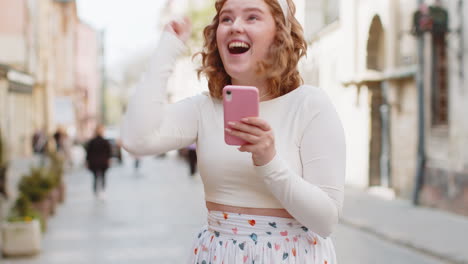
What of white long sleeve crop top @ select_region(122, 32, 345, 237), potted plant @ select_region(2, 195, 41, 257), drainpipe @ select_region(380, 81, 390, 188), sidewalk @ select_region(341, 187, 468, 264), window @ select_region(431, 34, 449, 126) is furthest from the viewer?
drainpipe @ select_region(380, 81, 390, 188)

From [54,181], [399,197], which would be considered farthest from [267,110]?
[399,197]

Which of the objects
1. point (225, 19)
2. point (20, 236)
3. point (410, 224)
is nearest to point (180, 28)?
point (225, 19)

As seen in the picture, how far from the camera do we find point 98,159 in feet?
47.4

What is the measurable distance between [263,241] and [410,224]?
9260 mm

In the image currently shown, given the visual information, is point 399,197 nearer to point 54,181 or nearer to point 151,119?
point 54,181

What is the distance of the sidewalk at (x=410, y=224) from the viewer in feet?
27.7

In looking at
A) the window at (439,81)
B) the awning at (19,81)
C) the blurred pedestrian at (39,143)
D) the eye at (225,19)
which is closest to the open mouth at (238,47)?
the eye at (225,19)

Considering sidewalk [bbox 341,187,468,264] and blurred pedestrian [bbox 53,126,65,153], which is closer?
sidewalk [bbox 341,187,468,264]

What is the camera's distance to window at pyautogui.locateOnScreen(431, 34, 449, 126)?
12.9 meters

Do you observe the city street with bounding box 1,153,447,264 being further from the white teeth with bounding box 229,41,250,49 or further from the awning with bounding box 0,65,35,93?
the awning with bounding box 0,65,35,93

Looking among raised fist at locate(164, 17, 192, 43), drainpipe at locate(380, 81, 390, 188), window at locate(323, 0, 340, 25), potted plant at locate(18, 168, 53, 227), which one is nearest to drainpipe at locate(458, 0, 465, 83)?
drainpipe at locate(380, 81, 390, 188)

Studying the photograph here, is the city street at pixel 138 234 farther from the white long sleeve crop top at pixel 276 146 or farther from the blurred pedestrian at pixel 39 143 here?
the blurred pedestrian at pixel 39 143

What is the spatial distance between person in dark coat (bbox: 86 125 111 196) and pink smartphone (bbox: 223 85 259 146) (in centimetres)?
1308

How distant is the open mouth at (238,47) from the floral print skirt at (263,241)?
19.5 inches
